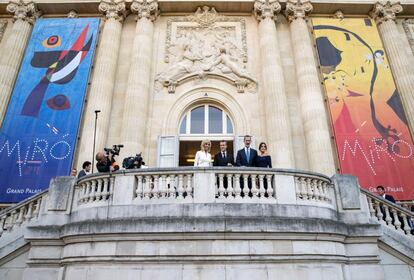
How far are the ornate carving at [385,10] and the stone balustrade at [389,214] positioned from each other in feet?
37.1

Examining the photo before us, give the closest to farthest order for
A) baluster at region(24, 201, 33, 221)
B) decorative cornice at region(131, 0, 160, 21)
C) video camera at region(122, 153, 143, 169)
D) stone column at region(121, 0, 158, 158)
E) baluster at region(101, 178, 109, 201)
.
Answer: baluster at region(101, 178, 109, 201) → baluster at region(24, 201, 33, 221) → video camera at region(122, 153, 143, 169) → stone column at region(121, 0, 158, 158) → decorative cornice at region(131, 0, 160, 21)

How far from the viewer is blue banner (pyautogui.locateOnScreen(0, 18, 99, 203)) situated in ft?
38.4

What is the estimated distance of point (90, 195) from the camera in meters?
6.72

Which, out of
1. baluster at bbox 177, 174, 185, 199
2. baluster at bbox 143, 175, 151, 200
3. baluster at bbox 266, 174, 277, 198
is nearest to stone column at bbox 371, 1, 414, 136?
baluster at bbox 266, 174, 277, 198

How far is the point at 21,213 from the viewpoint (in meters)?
7.45

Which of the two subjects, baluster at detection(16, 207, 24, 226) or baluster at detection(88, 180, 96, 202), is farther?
baluster at detection(16, 207, 24, 226)

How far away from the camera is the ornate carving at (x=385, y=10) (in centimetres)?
1506

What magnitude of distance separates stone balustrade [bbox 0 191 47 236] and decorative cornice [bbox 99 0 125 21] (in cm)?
1029

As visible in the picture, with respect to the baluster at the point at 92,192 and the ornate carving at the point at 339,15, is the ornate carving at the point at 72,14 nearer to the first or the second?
the baluster at the point at 92,192

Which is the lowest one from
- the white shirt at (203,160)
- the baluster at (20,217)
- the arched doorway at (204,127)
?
the baluster at (20,217)

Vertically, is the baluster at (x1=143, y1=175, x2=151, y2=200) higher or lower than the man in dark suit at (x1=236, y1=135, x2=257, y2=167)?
lower

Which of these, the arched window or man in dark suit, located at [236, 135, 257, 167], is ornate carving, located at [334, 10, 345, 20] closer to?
the arched window

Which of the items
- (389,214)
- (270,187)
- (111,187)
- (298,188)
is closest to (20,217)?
(111,187)

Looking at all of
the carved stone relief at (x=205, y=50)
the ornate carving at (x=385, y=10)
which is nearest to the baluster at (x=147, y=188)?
the carved stone relief at (x=205, y=50)
